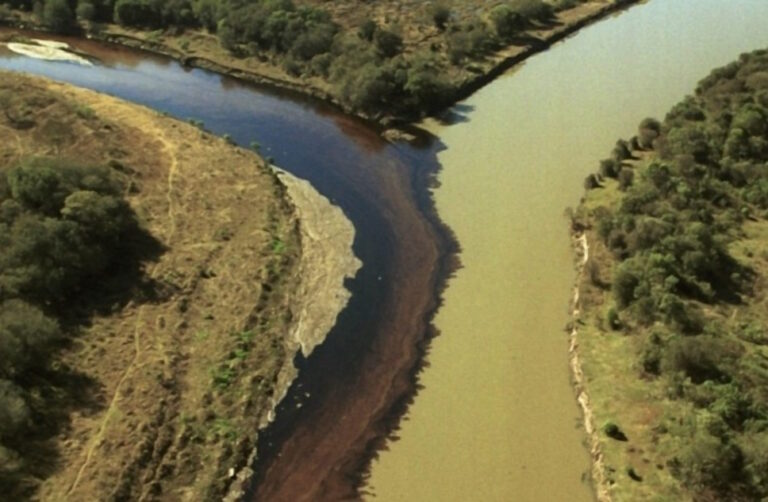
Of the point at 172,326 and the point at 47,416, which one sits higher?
the point at 172,326

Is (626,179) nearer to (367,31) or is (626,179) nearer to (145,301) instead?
(145,301)

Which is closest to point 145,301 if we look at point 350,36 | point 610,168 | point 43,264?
point 43,264

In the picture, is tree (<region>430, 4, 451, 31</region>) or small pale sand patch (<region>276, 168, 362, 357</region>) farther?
tree (<region>430, 4, 451, 31</region>)

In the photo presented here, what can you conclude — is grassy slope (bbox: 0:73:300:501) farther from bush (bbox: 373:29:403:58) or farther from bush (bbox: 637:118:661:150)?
bush (bbox: 637:118:661:150)

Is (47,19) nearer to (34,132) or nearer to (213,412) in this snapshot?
(34,132)

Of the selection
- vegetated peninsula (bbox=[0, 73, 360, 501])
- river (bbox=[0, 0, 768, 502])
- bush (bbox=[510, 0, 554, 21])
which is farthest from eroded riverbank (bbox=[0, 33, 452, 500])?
bush (bbox=[510, 0, 554, 21])

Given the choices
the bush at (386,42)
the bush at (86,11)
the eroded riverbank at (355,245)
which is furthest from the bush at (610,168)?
the bush at (86,11)
